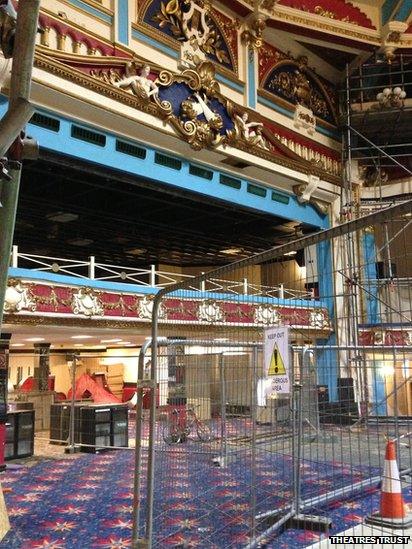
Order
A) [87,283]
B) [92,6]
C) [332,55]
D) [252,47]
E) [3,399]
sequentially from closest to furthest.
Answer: [3,399], [92,6], [87,283], [252,47], [332,55]

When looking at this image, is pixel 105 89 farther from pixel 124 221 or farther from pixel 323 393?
pixel 323 393

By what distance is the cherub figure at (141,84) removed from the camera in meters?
12.3

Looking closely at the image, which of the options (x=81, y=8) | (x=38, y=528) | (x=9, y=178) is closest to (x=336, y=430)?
(x=38, y=528)

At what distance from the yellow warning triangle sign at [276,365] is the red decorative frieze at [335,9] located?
14.6 m

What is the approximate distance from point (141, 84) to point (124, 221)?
6.70m

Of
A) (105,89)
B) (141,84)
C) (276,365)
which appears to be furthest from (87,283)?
(276,365)

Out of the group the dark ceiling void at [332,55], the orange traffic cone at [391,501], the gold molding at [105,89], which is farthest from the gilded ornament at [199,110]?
the orange traffic cone at [391,501]

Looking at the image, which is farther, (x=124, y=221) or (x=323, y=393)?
(x=124, y=221)

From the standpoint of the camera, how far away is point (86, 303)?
1234 centimetres

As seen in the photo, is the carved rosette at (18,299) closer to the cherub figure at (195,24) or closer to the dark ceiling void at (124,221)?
the dark ceiling void at (124,221)

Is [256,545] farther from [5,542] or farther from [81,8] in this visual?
[81,8]

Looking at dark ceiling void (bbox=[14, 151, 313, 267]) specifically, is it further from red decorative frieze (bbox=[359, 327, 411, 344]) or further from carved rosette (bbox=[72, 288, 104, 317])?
red decorative frieze (bbox=[359, 327, 411, 344])

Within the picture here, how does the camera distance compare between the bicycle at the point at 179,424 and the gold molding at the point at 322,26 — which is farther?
the gold molding at the point at 322,26

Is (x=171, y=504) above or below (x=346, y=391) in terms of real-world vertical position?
below
